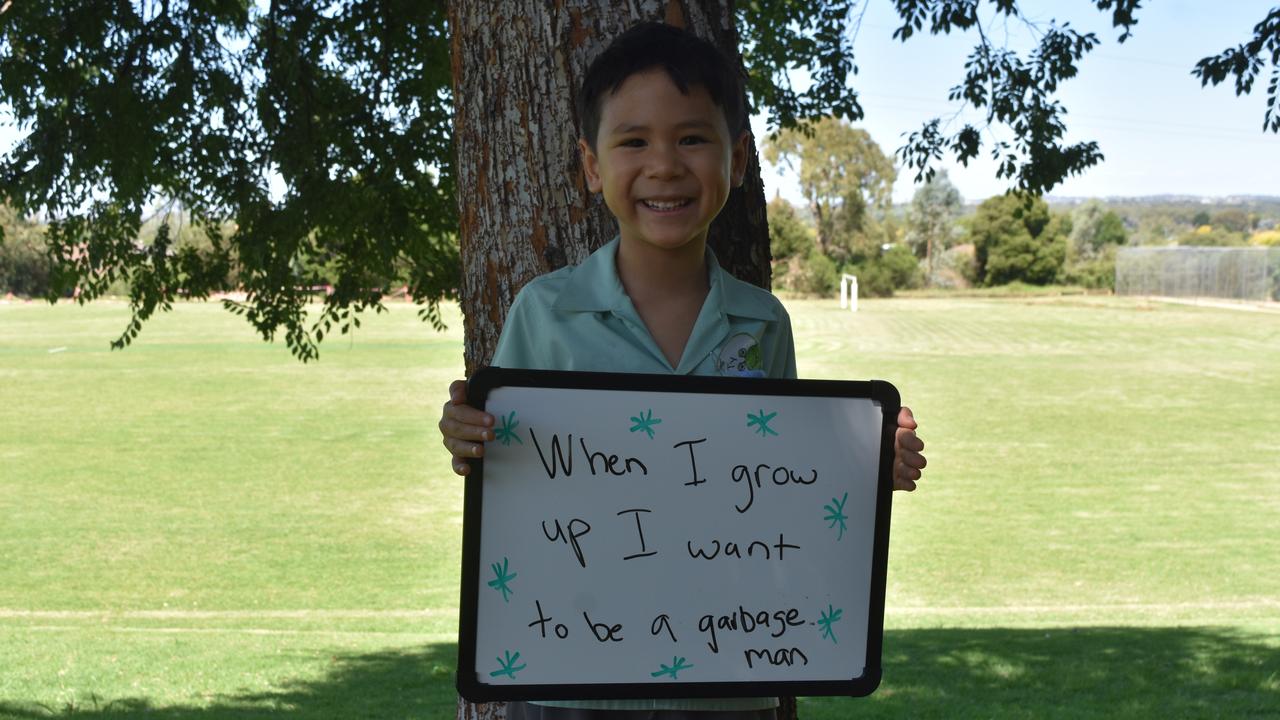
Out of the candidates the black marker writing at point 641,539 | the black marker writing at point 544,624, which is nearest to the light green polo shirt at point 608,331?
the black marker writing at point 641,539

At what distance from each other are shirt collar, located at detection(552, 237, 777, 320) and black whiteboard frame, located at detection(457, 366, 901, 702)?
0.16 meters

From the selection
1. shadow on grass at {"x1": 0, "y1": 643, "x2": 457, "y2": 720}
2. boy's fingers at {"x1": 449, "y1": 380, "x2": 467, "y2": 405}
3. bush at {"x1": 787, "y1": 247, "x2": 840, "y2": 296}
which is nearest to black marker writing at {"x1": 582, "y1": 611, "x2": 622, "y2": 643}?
boy's fingers at {"x1": 449, "y1": 380, "x2": 467, "y2": 405}

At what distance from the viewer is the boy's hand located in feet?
7.57

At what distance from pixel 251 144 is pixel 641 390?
6.72 m

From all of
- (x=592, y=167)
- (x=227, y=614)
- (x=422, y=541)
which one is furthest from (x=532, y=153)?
(x=422, y=541)

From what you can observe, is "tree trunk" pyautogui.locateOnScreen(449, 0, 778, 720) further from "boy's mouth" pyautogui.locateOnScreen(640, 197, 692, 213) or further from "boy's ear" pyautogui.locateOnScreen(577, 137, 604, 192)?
"boy's mouth" pyautogui.locateOnScreen(640, 197, 692, 213)

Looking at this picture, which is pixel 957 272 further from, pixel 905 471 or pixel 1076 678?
pixel 905 471

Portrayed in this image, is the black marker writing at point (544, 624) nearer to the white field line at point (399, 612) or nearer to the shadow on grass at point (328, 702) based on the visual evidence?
the shadow on grass at point (328, 702)

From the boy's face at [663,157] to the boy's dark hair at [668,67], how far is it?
1 centimetres

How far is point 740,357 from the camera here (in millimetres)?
2350

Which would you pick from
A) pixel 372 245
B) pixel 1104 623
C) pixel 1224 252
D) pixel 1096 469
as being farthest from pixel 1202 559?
pixel 1224 252

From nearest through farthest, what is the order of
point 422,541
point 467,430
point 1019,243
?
1. point 467,430
2. point 422,541
3. point 1019,243

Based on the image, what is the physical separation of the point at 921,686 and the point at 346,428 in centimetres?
2214

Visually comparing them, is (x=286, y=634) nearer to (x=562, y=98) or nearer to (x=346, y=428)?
(x=562, y=98)
